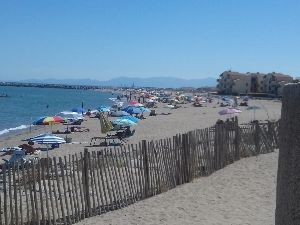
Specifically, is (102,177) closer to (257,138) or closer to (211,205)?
(211,205)

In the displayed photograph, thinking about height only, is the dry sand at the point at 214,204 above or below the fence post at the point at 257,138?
below

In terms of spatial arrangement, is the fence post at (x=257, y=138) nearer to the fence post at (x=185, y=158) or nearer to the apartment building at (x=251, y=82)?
the fence post at (x=185, y=158)

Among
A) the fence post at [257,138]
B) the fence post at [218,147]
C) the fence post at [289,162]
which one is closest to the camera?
the fence post at [289,162]

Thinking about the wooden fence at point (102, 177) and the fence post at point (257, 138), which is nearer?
the wooden fence at point (102, 177)

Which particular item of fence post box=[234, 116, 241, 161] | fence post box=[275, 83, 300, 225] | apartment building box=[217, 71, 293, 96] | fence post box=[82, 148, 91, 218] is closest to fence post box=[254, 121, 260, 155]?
fence post box=[234, 116, 241, 161]

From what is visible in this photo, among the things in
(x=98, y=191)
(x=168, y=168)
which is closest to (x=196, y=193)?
(x=168, y=168)

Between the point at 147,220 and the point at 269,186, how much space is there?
3.84 meters

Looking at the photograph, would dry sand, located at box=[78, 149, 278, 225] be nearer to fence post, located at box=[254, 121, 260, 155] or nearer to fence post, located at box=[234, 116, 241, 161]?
fence post, located at box=[234, 116, 241, 161]

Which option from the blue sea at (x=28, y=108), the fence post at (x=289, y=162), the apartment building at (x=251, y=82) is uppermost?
the fence post at (x=289, y=162)

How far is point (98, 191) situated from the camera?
8.77 m

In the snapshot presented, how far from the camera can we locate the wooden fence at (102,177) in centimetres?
735

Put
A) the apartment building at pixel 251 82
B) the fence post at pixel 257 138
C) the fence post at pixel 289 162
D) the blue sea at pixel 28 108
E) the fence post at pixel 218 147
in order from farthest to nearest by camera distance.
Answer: the apartment building at pixel 251 82
the blue sea at pixel 28 108
the fence post at pixel 257 138
the fence post at pixel 218 147
the fence post at pixel 289 162

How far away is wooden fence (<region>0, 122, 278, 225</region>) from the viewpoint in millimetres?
7348

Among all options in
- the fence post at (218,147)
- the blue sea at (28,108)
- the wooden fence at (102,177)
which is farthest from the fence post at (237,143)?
the blue sea at (28,108)
